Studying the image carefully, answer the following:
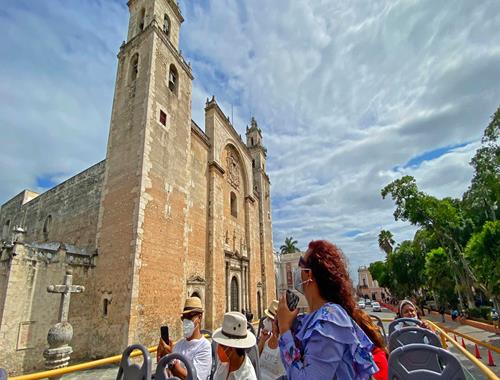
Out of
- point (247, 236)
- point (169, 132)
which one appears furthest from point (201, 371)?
point (247, 236)

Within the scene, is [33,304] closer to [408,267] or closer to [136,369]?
[136,369]

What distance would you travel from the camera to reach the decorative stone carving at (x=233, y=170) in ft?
68.7

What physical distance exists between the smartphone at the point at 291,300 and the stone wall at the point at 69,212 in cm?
1252

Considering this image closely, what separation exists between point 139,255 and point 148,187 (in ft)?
9.22

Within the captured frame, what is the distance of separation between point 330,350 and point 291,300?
39 centimetres

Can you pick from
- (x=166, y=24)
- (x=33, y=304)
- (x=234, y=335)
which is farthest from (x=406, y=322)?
(x=166, y=24)

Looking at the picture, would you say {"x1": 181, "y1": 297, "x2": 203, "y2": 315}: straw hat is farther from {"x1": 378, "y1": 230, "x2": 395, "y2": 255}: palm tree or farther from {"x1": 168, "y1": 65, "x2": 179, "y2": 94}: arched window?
{"x1": 378, "y1": 230, "x2": 395, "y2": 255}: palm tree

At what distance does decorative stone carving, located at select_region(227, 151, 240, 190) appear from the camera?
68.7ft

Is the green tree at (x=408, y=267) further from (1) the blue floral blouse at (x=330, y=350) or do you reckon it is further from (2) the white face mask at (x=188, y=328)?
(1) the blue floral blouse at (x=330, y=350)

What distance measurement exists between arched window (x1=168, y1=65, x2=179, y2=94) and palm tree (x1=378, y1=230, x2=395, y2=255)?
41131 mm

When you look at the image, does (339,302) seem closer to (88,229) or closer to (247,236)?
(88,229)

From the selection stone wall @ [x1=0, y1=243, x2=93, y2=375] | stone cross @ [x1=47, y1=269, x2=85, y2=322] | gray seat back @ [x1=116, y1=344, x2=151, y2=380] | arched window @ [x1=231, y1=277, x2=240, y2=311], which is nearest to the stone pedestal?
stone cross @ [x1=47, y1=269, x2=85, y2=322]

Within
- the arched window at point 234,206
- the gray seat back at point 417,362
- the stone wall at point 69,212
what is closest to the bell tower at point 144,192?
the stone wall at point 69,212

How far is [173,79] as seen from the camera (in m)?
15.8
